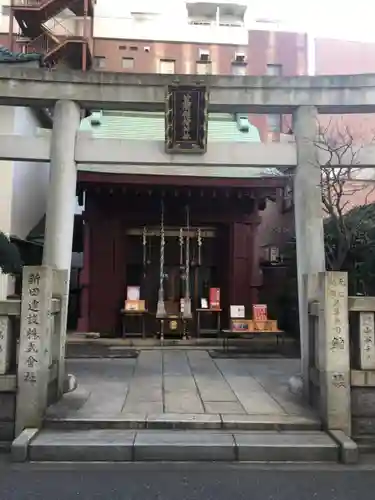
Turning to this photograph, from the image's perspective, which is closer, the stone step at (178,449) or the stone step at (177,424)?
the stone step at (178,449)

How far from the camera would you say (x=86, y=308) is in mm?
15133

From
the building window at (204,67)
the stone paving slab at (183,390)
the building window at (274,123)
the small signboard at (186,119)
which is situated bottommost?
the stone paving slab at (183,390)

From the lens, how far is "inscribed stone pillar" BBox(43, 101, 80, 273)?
27.5 feet

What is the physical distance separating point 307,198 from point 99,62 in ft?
60.0

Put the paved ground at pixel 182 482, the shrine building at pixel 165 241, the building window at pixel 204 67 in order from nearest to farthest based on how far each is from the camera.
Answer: the paved ground at pixel 182 482 → the shrine building at pixel 165 241 → the building window at pixel 204 67

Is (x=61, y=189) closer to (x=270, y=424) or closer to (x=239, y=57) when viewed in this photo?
(x=270, y=424)

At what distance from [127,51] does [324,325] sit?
2048 cm

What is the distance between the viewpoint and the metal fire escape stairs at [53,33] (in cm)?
2150

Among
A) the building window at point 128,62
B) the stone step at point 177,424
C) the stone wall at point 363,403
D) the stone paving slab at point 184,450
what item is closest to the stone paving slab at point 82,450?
the stone paving slab at point 184,450

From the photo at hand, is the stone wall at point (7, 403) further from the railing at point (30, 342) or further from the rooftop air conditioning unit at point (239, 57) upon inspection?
the rooftop air conditioning unit at point (239, 57)

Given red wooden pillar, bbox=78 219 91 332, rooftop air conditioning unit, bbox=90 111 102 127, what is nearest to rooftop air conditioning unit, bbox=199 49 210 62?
rooftop air conditioning unit, bbox=90 111 102 127

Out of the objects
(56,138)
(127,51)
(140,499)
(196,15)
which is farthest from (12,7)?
(140,499)

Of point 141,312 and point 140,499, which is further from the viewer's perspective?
point 141,312

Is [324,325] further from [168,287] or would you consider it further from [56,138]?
[168,287]
